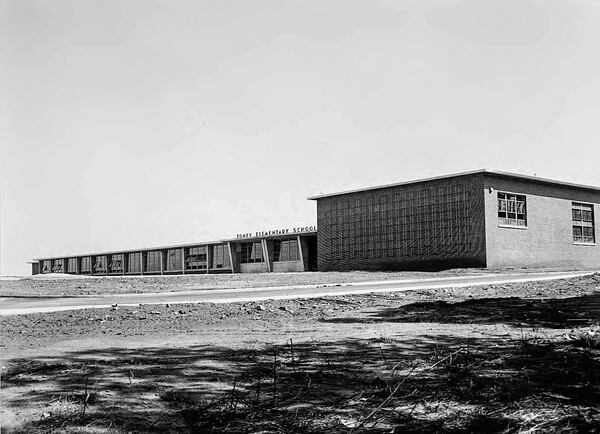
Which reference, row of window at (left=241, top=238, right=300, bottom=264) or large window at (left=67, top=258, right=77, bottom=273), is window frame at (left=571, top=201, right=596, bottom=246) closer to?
row of window at (left=241, top=238, right=300, bottom=264)

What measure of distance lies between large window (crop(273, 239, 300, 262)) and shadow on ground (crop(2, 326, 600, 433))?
160ft

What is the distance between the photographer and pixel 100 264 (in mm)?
85500

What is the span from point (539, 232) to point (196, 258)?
134 ft

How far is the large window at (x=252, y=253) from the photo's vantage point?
6006 cm

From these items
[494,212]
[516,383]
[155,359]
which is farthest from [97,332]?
[494,212]

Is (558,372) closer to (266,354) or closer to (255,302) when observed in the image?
(266,354)

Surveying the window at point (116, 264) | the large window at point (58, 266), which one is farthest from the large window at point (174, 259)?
the large window at point (58, 266)

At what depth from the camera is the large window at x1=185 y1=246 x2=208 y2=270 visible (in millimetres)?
67875

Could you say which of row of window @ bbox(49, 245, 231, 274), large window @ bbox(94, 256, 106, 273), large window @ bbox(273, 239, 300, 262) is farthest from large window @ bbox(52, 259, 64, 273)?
large window @ bbox(273, 239, 300, 262)

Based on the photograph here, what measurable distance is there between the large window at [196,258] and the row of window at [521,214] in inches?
1470

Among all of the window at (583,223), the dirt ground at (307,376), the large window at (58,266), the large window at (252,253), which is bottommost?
the large window at (58,266)

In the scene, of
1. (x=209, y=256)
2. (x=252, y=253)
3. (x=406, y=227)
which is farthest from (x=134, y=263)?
(x=406, y=227)

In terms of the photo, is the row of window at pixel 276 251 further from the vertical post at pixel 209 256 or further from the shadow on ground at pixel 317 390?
the shadow on ground at pixel 317 390

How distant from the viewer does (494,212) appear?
38.9 metres
